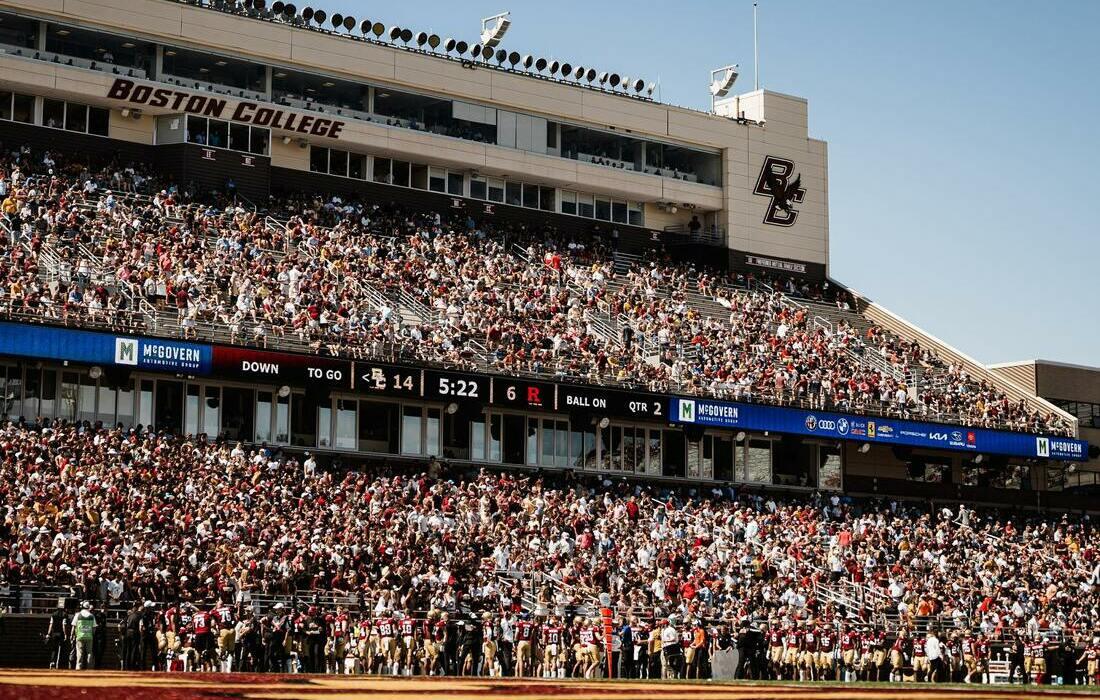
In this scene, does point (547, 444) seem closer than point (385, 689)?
No

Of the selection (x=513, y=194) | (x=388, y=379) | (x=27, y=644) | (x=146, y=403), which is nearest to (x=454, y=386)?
(x=388, y=379)

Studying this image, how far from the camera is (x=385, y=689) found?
69.2 ft

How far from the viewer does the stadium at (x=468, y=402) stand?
33438 millimetres

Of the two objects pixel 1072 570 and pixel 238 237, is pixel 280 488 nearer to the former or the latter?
pixel 238 237

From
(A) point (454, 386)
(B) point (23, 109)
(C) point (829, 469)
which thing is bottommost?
(C) point (829, 469)

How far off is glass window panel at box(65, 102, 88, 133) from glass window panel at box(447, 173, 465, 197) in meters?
13.0

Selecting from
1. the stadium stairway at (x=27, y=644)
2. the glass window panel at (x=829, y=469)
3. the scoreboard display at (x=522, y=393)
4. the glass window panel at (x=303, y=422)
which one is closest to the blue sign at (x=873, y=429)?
the glass window panel at (x=829, y=469)

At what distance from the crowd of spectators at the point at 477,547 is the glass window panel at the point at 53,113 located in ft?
44.2

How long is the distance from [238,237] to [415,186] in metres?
10.6

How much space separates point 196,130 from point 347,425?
11176mm

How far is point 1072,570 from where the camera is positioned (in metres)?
49.8

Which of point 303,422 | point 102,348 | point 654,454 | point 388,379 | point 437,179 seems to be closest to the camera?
point 102,348

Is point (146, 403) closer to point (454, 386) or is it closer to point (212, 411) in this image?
point (212, 411)

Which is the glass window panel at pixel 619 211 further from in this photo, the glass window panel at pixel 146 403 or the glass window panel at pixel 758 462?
the glass window panel at pixel 146 403
